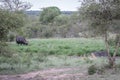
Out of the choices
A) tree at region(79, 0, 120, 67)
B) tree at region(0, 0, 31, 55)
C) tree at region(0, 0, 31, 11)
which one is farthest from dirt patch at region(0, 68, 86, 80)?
tree at region(0, 0, 31, 11)

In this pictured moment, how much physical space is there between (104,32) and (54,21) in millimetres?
29119

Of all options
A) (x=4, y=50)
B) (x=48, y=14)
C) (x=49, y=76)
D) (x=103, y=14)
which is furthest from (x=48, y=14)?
(x=49, y=76)

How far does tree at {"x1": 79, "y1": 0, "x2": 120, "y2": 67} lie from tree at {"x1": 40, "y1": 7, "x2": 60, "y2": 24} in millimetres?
28247

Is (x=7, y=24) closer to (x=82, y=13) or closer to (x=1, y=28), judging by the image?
(x=1, y=28)

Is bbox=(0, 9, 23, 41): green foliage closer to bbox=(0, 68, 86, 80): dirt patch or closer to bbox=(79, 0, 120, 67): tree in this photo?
bbox=(0, 68, 86, 80): dirt patch

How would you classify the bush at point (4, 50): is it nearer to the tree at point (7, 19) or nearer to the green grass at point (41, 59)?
the tree at point (7, 19)

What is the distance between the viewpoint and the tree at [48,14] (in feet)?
130

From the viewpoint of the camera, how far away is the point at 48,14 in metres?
39.8

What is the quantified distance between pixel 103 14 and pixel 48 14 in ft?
96.2

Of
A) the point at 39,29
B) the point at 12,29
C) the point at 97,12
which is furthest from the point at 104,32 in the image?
the point at 39,29

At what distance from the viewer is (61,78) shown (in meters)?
9.55

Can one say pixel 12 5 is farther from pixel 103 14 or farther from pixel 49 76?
pixel 103 14

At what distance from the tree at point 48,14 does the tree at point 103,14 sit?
28.2m

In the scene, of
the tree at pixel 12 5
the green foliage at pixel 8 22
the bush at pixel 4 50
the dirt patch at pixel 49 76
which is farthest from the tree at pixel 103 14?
the bush at pixel 4 50
